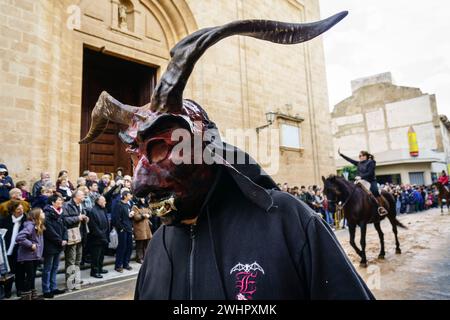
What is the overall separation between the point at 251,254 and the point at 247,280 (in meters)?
0.10

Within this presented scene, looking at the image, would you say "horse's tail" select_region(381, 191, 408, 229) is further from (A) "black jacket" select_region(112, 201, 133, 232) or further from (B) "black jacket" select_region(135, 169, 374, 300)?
(B) "black jacket" select_region(135, 169, 374, 300)

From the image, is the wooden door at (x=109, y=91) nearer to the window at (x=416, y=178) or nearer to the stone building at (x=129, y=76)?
the stone building at (x=129, y=76)

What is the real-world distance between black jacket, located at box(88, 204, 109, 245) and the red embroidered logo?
19.7 feet

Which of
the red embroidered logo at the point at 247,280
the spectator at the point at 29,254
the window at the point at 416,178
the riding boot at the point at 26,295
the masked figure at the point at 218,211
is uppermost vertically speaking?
the window at the point at 416,178

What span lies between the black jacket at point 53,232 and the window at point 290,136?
→ 39.7ft

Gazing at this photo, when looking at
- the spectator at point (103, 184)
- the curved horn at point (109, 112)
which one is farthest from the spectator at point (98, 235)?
the curved horn at point (109, 112)

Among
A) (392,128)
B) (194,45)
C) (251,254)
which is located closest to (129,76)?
(194,45)

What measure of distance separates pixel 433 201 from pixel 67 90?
1233 inches

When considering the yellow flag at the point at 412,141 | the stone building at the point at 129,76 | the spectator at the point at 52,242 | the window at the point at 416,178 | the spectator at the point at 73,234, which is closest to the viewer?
the spectator at the point at 52,242

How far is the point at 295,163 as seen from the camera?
16.4 metres

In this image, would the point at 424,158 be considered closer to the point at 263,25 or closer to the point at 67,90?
the point at 67,90

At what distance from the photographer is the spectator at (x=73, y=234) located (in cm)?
570

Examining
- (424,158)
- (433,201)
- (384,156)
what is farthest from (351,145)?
Result: (433,201)

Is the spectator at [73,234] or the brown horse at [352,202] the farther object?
the brown horse at [352,202]
